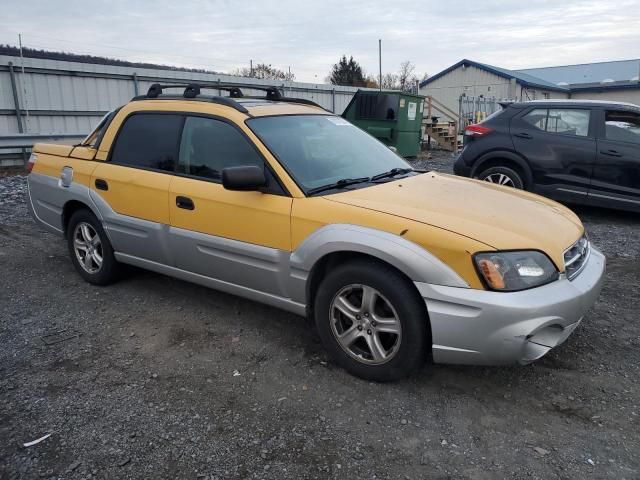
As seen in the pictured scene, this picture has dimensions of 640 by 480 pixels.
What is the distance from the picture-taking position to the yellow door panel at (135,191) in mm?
3986

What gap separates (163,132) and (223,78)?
12.7 m

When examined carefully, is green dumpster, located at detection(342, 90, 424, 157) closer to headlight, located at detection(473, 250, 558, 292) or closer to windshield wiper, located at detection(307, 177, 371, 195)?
windshield wiper, located at detection(307, 177, 371, 195)

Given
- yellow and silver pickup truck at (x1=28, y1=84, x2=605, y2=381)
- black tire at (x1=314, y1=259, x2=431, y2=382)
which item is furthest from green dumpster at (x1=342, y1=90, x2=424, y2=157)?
black tire at (x1=314, y1=259, x2=431, y2=382)

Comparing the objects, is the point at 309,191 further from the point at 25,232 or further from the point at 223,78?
the point at 223,78

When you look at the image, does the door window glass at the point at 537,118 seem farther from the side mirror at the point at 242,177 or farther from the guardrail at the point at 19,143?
the guardrail at the point at 19,143

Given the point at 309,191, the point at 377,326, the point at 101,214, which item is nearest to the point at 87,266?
the point at 101,214

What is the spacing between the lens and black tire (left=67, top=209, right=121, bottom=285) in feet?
14.9

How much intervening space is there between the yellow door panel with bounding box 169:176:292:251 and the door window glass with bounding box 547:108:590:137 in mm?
5510

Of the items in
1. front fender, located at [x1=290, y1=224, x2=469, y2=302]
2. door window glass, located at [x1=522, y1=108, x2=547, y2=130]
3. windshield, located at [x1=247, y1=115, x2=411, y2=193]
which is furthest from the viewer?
door window glass, located at [x1=522, y1=108, x2=547, y2=130]

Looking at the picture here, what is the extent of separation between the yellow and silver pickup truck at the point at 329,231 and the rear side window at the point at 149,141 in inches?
0.6

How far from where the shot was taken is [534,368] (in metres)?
3.27

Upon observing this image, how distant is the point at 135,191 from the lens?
4.15 meters

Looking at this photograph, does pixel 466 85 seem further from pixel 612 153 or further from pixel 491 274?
pixel 491 274

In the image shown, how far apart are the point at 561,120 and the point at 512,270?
549 centimetres
